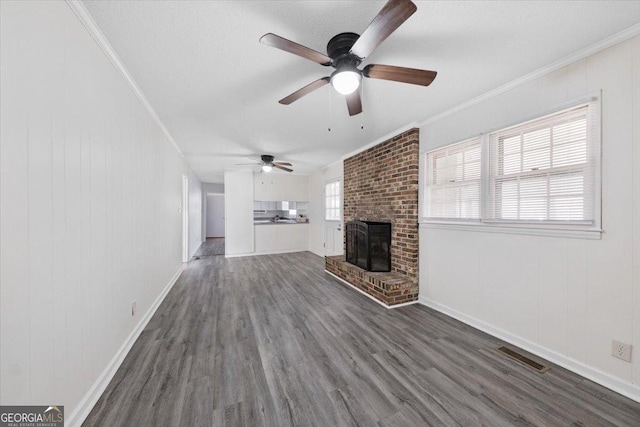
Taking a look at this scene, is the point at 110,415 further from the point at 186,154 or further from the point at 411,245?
the point at 186,154

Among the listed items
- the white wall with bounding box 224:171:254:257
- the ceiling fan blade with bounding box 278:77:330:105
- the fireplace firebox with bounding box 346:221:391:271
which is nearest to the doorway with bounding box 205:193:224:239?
the white wall with bounding box 224:171:254:257

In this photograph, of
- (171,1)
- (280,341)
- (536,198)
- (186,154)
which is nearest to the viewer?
(171,1)

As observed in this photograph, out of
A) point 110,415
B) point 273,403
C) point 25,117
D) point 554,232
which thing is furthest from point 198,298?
point 554,232

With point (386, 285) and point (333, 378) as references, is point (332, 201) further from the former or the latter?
point (333, 378)

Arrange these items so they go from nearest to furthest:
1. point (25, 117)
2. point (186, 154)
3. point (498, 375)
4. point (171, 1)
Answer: point (25, 117)
point (171, 1)
point (498, 375)
point (186, 154)

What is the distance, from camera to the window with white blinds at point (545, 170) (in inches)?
71.2

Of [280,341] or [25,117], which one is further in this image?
[280,341]

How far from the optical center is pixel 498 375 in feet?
5.83

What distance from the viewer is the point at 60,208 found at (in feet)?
3.93

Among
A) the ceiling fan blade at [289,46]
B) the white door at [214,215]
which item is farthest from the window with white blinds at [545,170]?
the white door at [214,215]

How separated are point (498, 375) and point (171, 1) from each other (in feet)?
11.1

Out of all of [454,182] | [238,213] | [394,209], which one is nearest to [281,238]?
[238,213]
